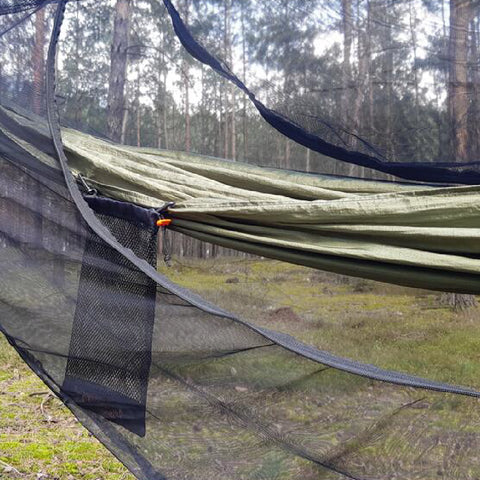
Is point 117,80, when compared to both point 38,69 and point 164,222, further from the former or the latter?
point 164,222

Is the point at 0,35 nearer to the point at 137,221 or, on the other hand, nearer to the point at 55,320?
the point at 137,221

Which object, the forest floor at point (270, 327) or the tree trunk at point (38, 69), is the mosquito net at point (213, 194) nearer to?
the tree trunk at point (38, 69)

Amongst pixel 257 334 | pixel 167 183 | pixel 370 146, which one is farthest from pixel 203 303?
pixel 370 146

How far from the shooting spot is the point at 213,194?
6.26 ft

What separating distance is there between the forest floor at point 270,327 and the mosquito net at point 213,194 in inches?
5.5

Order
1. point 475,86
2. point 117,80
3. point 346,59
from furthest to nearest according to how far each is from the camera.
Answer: point 117,80
point 346,59
point 475,86

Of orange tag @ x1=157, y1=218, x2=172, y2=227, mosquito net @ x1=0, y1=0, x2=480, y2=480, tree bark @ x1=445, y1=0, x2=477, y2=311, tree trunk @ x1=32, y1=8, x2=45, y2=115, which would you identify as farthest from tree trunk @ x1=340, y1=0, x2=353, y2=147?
tree trunk @ x1=32, y1=8, x2=45, y2=115

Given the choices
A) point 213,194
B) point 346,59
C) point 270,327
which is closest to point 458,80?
point 346,59

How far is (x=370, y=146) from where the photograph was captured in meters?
2.20

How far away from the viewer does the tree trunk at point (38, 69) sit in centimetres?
188

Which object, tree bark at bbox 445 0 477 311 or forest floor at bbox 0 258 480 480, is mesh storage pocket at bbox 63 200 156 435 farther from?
Answer: tree bark at bbox 445 0 477 311

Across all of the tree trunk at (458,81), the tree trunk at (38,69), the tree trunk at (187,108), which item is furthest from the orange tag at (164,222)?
the tree trunk at (458,81)

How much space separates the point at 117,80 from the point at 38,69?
0.75 metres

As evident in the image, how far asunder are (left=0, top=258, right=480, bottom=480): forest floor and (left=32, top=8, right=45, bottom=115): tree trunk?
0.74m
